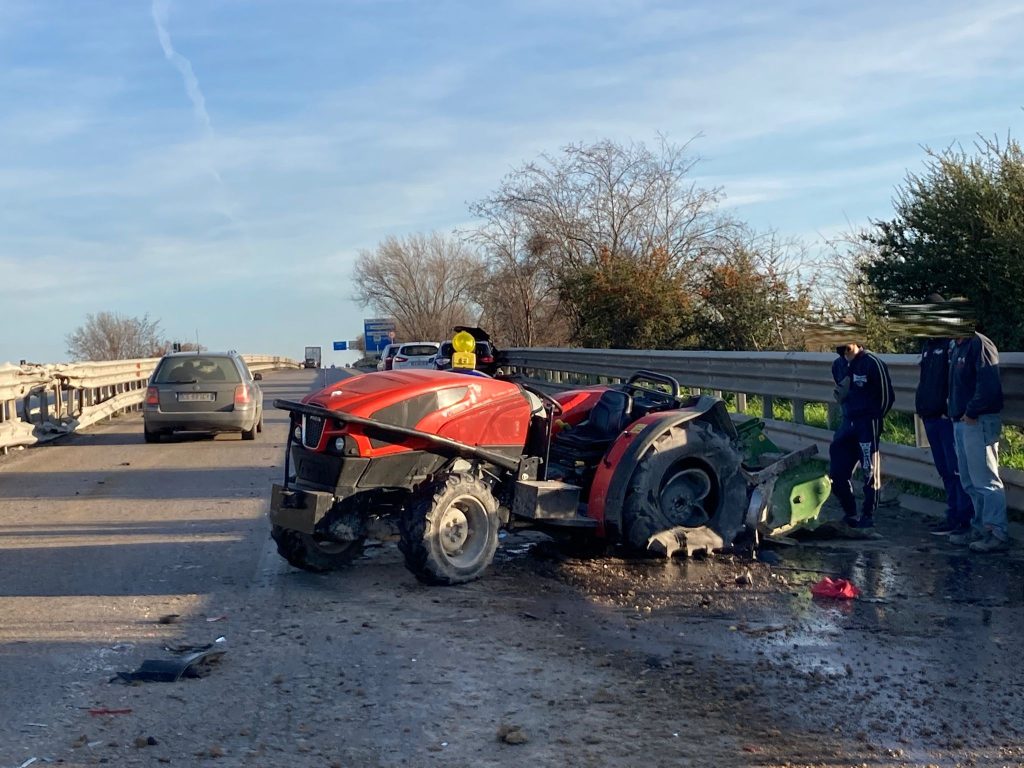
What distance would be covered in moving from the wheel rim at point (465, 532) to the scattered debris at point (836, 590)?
6.54 feet

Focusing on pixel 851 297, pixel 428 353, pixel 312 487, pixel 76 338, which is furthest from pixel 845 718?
pixel 76 338

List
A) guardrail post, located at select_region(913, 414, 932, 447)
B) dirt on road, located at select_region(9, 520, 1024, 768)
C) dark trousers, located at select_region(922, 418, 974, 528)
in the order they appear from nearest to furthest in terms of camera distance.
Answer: dirt on road, located at select_region(9, 520, 1024, 768) → dark trousers, located at select_region(922, 418, 974, 528) → guardrail post, located at select_region(913, 414, 932, 447)

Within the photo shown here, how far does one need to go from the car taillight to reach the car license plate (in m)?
0.33

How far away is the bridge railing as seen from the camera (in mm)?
8047

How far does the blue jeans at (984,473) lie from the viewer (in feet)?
24.9

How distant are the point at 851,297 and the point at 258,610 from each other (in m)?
18.8

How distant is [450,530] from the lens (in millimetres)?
6809

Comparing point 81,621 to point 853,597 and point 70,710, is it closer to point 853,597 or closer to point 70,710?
point 70,710

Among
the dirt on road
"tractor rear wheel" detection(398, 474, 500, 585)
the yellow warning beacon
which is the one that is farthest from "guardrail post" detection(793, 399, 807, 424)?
"tractor rear wheel" detection(398, 474, 500, 585)

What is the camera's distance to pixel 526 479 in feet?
23.6

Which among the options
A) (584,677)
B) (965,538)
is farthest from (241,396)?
(584,677)

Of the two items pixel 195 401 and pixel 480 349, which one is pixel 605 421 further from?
pixel 480 349

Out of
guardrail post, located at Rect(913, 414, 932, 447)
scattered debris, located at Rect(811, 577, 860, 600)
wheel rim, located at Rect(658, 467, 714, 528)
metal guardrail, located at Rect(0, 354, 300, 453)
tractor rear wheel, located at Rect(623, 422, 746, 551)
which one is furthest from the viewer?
metal guardrail, located at Rect(0, 354, 300, 453)

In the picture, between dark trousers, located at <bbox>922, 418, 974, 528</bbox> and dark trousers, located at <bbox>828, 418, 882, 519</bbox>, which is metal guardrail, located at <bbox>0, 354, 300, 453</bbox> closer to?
dark trousers, located at <bbox>828, 418, 882, 519</bbox>
